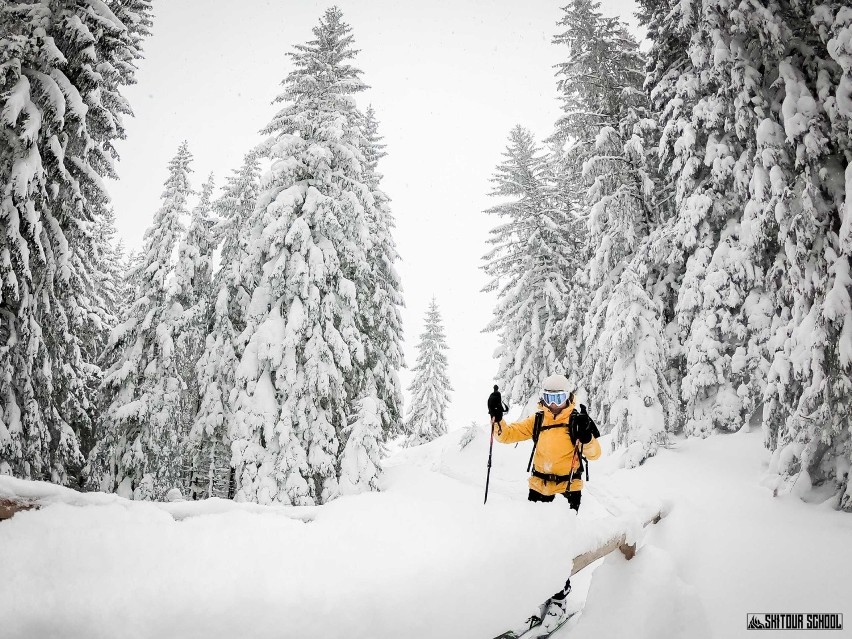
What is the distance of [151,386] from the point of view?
49.8 feet

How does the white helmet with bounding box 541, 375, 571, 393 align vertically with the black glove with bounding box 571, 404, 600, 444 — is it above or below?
above

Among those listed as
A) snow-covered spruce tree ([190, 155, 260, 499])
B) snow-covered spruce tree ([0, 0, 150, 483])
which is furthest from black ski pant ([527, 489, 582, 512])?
snow-covered spruce tree ([0, 0, 150, 483])

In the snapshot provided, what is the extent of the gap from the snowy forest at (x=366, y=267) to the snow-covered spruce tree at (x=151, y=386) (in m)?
0.09

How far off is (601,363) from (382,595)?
41.4ft

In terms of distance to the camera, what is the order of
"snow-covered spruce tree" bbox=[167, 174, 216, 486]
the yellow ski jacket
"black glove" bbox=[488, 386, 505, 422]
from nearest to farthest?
the yellow ski jacket
"black glove" bbox=[488, 386, 505, 422]
"snow-covered spruce tree" bbox=[167, 174, 216, 486]

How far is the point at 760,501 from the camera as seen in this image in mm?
7051

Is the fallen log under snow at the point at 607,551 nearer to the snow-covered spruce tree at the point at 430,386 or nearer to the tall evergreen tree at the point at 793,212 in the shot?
the tall evergreen tree at the point at 793,212

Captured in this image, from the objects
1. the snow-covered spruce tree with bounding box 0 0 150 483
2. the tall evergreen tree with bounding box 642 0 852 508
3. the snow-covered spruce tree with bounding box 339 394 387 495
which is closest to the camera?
the tall evergreen tree with bounding box 642 0 852 508

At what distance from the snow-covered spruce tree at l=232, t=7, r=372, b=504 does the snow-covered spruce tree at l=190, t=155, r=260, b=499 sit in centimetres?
137

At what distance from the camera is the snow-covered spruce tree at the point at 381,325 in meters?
14.2

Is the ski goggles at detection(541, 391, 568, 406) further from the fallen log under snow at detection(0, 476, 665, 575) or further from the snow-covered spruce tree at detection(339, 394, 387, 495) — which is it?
the snow-covered spruce tree at detection(339, 394, 387, 495)

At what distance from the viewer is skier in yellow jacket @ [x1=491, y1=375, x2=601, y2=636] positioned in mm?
4688

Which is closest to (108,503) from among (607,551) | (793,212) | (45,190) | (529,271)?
(607,551)

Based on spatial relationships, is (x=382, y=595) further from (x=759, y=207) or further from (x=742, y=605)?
(x=759, y=207)
